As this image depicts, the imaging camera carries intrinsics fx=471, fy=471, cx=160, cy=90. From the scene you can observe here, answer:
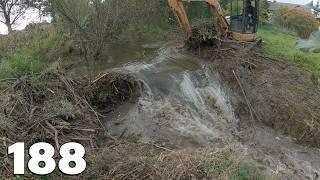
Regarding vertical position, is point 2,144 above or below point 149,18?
below

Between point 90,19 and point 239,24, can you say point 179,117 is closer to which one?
point 90,19

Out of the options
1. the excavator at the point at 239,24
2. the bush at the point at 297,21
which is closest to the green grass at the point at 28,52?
the excavator at the point at 239,24

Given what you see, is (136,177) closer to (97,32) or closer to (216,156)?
(216,156)

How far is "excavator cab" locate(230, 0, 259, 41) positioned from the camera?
580 inches

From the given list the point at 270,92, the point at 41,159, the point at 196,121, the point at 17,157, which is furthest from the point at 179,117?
the point at 17,157

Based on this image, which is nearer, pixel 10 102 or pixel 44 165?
pixel 44 165

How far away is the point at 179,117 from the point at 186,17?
481cm

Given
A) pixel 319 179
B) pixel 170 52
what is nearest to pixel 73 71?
pixel 170 52

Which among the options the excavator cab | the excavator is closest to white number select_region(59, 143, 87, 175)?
the excavator

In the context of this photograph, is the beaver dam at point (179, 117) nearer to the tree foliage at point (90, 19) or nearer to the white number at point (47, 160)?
the white number at point (47, 160)

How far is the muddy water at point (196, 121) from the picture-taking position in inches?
357

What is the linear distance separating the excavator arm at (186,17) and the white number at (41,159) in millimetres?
7527

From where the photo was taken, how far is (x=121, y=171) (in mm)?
6988

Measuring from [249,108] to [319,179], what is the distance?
2.73 metres
